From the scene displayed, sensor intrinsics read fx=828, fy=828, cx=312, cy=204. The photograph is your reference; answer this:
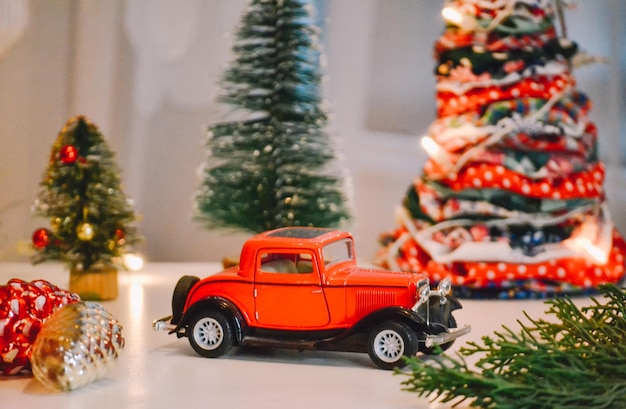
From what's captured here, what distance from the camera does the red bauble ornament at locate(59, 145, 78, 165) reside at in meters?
2.53

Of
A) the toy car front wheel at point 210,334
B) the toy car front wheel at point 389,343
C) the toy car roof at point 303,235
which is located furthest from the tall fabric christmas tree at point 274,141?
the toy car front wheel at point 389,343

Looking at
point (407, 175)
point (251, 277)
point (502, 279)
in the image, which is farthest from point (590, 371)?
point (407, 175)

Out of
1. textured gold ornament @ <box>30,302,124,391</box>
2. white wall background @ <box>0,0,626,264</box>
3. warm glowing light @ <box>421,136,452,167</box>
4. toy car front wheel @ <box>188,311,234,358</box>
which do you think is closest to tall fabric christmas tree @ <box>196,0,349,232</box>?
warm glowing light @ <box>421,136,452,167</box>

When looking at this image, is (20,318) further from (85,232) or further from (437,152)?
(437,152)

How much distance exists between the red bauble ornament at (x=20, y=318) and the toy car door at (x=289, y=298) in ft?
1.38

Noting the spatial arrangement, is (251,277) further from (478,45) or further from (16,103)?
(16,103)

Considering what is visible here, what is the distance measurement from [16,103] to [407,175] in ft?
5.76

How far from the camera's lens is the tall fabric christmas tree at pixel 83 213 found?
255cm

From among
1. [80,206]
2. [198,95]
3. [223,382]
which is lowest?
[223,382]

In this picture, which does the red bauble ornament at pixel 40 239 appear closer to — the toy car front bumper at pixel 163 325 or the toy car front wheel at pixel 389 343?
the toy car front bumper at pixel 163 325

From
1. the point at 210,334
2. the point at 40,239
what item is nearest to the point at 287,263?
the point at 210,334

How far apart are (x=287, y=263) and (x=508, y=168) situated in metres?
1.13

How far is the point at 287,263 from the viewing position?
6.07ft

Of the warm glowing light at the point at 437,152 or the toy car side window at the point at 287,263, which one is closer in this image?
the toy car side window at the point at 287,263
